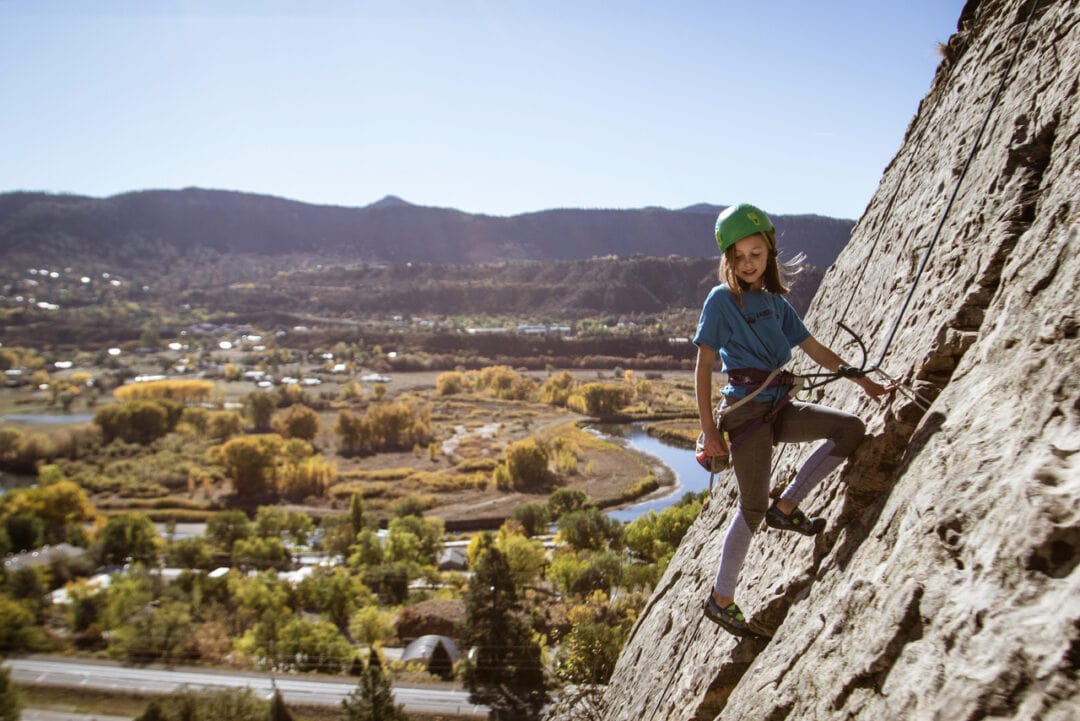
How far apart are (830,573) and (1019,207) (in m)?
2.15

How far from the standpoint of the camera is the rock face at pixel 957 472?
7.52 ft

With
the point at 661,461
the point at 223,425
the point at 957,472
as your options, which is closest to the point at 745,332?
the point at 957,472

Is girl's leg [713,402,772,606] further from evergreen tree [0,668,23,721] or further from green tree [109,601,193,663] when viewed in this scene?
green tree [109,601,193,663]

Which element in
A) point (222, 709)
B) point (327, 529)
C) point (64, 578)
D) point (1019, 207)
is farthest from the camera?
point (327, 529)

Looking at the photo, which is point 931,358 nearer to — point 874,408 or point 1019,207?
point 874,408

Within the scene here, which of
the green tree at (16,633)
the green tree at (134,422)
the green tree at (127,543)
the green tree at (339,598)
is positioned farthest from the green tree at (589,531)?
the green tree at (134,422)

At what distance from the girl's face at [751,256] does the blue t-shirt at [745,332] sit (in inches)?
5.0

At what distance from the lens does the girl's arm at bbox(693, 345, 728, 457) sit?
3.73m

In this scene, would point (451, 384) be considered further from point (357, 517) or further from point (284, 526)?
point (357, 517)

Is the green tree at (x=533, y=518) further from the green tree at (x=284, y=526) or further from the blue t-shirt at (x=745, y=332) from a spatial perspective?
the blue t-shirt at (x=745, y=332)

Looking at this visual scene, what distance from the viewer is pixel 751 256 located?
3861 mm

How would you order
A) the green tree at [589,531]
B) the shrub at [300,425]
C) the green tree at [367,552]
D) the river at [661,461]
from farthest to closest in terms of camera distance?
the shrub at [300,425], the river at [661,461], the green tree at [367,552], the green tree at [589,531]

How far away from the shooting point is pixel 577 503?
5097cm

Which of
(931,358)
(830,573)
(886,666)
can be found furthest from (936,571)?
(931,358)
